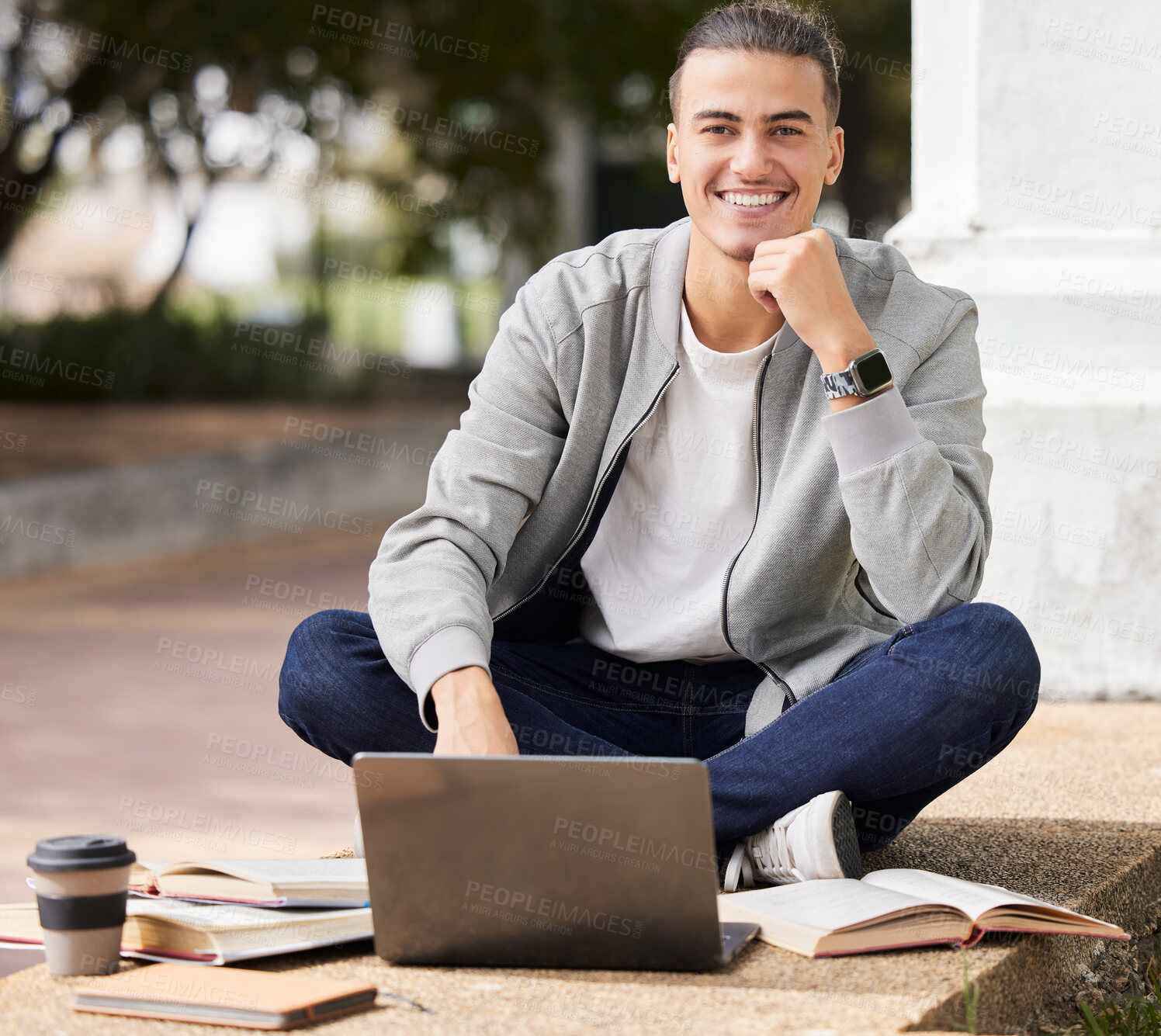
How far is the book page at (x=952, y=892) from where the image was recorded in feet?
7.06

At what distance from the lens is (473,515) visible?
254cm

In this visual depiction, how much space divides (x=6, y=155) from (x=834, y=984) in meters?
10.8

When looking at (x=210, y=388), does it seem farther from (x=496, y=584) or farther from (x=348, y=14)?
(x=496, y=584)

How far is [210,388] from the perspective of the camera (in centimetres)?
1427

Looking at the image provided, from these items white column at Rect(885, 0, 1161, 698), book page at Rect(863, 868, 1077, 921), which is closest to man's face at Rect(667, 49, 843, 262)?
book page at Rect(863, 868, 1077, 921)

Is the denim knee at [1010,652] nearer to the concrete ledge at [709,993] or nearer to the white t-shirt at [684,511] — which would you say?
the concrete ledge at [709,993]

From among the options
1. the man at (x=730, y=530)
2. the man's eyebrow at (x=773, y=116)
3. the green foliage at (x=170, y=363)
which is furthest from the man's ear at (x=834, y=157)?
the green foliage at (x=170, y=363)

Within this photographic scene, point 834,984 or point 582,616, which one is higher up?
point 582,616

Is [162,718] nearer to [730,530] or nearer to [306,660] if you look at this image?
[306,660]

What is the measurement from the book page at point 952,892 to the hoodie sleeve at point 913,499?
41cm

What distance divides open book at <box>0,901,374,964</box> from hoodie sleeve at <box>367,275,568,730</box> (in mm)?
349

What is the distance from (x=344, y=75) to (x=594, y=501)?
859cm

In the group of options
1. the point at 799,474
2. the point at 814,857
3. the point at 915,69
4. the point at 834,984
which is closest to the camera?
the point at 834,984

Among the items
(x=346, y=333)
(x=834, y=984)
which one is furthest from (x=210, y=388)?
(x=834, y=984)
